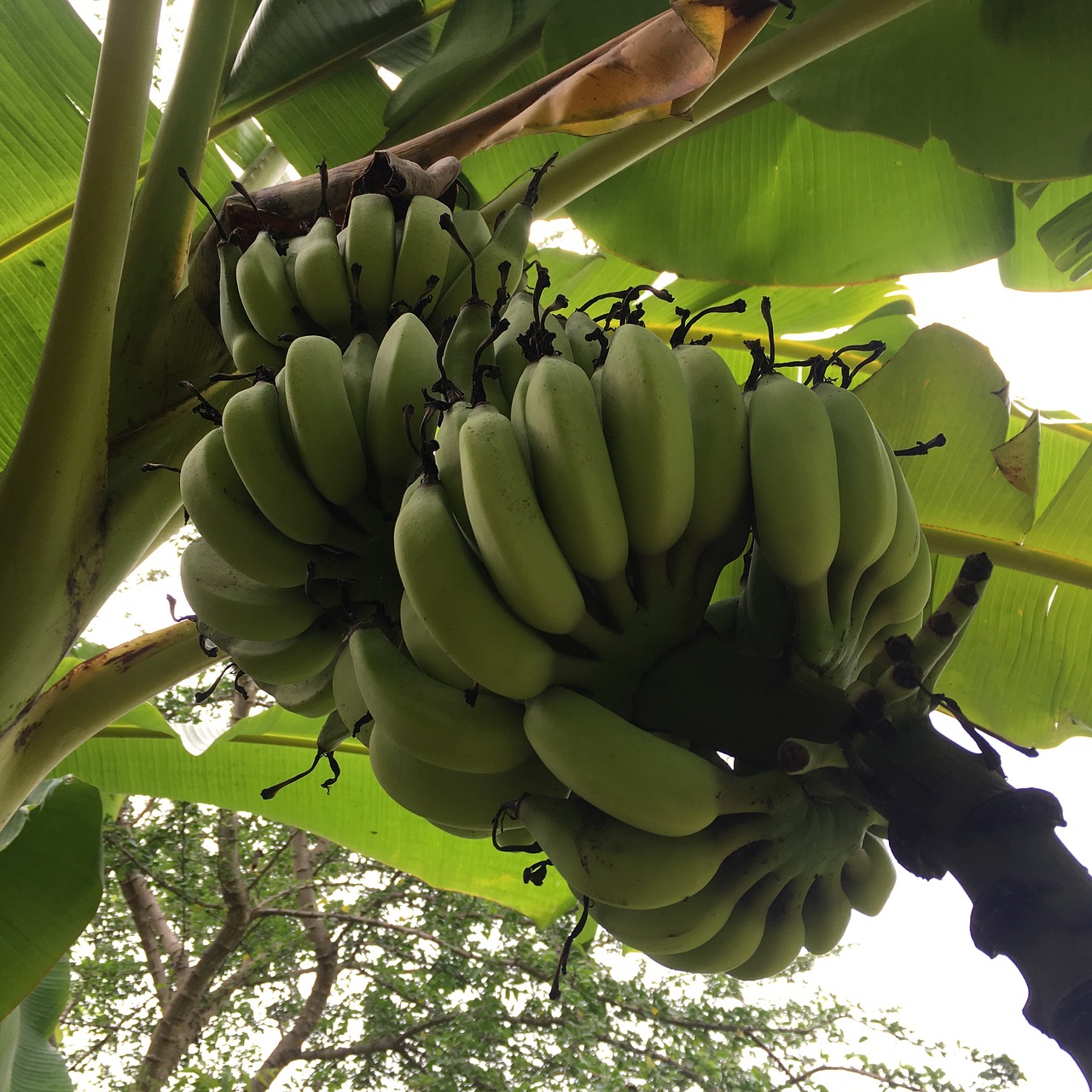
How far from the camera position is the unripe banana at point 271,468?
72 centimetres

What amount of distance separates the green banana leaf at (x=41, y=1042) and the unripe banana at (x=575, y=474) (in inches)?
60.1

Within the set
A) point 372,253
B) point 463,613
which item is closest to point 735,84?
point 372,253

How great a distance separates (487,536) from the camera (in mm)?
565

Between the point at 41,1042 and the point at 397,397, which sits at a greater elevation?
the point at 397,397

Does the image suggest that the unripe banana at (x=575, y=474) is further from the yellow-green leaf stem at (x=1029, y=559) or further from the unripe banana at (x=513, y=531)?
the yellow-green leaf stem at (x=1029, y=559)

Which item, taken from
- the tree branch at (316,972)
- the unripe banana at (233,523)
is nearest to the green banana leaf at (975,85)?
the unripe banana at (233,523)

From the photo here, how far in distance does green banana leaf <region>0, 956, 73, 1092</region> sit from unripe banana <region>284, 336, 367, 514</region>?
4.44 ft

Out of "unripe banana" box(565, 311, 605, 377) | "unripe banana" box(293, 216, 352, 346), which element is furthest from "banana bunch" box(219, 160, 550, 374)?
"unripe banana" box(565, 311, 605, 377)

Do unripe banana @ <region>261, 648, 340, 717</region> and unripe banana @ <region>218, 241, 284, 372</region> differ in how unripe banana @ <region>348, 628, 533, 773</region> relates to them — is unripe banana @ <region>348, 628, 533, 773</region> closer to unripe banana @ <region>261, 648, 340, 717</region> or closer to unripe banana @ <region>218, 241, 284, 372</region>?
unripe banana @ <region>261, 648, 340, 717</region>

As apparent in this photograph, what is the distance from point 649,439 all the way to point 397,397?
24 centimetres

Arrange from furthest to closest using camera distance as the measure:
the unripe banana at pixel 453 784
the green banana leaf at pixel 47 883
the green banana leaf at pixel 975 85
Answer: the green banana leaf at pixel 47 883
the green banana leaf at pixel 975 85
the unripe banana at pixel 453 784

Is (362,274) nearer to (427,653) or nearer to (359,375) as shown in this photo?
(359,375)

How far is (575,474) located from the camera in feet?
1.88

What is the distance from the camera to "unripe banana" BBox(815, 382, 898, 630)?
2.06ft
